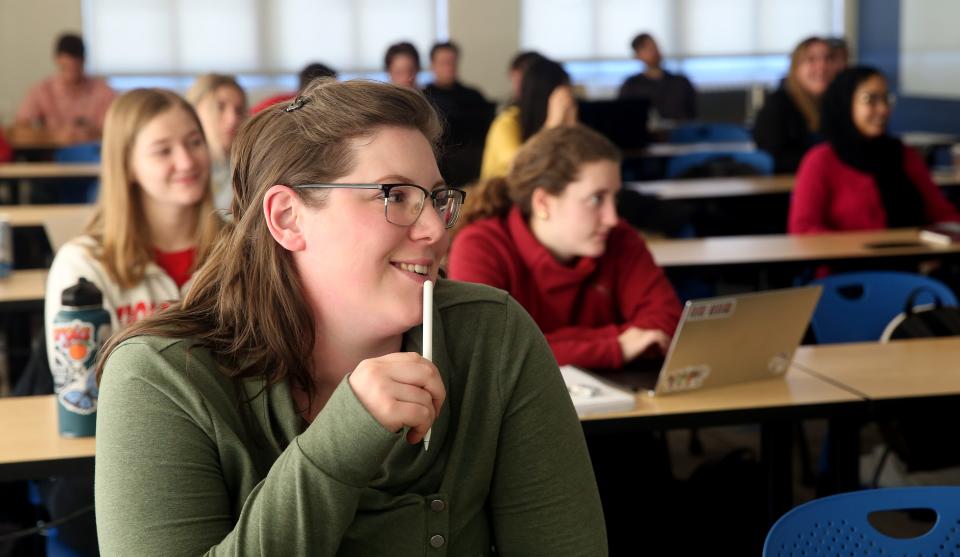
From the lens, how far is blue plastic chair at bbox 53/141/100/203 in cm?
625

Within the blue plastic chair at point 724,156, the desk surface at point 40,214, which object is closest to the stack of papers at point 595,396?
the desk surface at point 40,214

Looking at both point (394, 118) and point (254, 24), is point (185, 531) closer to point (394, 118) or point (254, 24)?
point (394, 118)

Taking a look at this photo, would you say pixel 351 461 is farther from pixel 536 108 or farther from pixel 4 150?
pixel 4 150

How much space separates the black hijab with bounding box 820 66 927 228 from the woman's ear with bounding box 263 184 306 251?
11.4 ft

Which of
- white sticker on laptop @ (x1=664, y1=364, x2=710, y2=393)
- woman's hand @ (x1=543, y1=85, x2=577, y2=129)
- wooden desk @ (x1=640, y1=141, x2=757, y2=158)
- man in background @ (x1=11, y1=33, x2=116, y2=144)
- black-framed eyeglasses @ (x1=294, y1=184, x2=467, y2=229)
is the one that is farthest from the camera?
man in background @ (x1=11, y1=33, x2=116, y2=144)

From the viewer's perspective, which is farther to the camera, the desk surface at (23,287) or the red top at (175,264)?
the desk surface at (23,287)

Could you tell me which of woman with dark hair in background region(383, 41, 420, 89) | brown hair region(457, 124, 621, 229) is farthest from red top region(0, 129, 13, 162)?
brown hair region(457, 124, 621, 229)

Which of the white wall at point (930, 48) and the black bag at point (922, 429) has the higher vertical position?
the white wall at point (930, 48)

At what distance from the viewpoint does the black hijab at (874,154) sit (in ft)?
14.4

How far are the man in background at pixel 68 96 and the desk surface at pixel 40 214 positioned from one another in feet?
11.7

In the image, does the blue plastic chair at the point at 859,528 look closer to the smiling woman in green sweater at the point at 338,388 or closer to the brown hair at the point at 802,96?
the smiling woman in green sweater at the point at 338,388

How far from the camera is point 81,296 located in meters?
1.92

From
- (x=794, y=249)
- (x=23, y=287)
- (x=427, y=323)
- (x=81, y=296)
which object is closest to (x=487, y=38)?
(x=794, y=249)

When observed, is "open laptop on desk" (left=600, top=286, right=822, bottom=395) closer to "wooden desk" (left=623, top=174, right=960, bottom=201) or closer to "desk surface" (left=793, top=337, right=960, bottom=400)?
"desk surface" (left=793, top=337, right=960, bottom=400)
